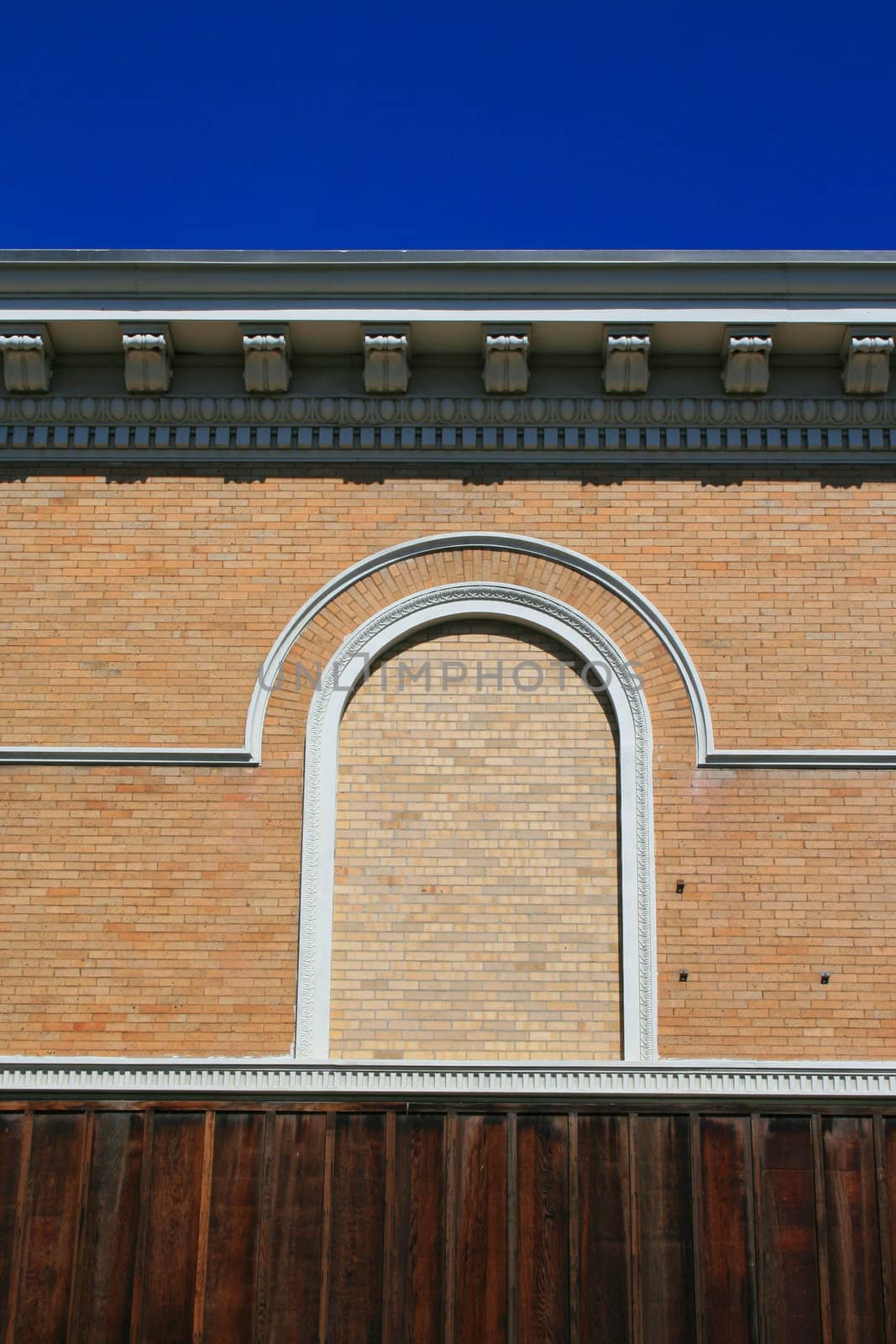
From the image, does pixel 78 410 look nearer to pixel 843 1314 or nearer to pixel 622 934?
pixel 622 934

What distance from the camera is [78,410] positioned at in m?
11.1

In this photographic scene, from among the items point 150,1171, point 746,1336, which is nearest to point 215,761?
point 150,1171

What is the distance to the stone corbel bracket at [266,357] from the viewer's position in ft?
35.4

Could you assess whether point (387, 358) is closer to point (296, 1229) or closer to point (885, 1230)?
point (296, 1229)

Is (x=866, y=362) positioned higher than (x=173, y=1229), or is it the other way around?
(x=866, y=362)

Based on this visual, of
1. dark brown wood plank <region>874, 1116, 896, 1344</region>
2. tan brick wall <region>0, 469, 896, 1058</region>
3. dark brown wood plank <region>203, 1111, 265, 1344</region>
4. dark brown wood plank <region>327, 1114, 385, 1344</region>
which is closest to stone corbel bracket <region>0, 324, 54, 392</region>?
tan brick wall <region>0, 469, 896, 1058</region>

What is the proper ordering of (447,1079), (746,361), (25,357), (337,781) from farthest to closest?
(25,357), (746,361), (337,781), (447,1079)

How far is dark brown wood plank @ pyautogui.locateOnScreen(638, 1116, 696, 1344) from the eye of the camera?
8812 mm

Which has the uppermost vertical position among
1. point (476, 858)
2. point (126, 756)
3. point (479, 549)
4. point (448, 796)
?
point (479, 549)

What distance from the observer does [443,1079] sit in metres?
9.31

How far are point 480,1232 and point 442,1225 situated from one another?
24 centimetres

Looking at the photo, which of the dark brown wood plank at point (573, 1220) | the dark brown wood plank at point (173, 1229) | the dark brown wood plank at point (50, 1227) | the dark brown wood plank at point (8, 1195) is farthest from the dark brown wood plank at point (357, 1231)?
the dark brown wood plank at point (8, 1195)

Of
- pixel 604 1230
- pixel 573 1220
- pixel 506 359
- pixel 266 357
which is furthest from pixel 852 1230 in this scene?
pixel 266 357
